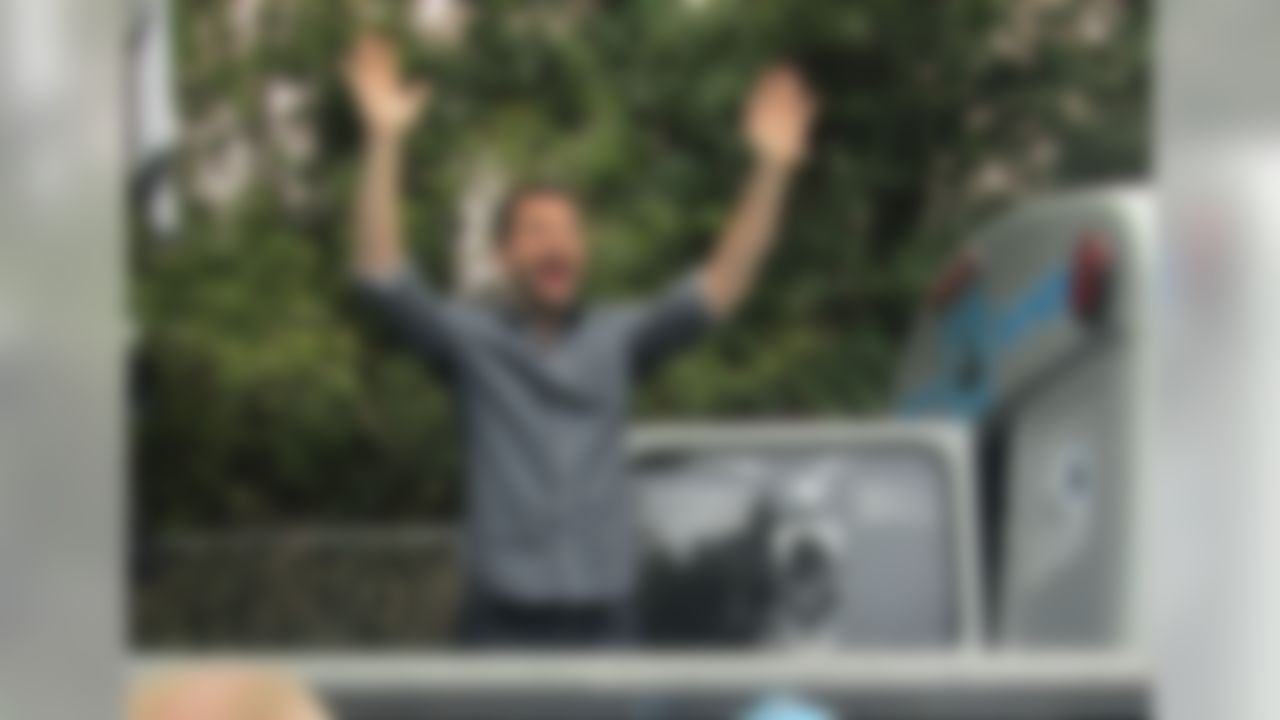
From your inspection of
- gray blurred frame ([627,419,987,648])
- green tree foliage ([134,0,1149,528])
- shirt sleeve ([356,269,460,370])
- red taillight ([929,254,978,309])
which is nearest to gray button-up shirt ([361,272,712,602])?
shirt sleeve ([356,269,460,370])

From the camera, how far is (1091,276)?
8.59 ft

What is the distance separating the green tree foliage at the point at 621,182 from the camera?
19.8ft

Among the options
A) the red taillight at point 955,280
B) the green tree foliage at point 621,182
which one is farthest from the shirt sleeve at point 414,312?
the green tree foliage at point 621,182

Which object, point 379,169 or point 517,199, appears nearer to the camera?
point 379,169

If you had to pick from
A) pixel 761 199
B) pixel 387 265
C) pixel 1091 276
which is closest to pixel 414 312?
pixel 387 265

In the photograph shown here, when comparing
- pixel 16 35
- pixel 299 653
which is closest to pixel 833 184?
pixel 299 653

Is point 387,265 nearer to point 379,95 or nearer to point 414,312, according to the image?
point 414,312

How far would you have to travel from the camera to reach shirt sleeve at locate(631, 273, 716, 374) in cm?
277

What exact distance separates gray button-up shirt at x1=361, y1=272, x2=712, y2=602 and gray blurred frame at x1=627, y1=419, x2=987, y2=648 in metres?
0.45

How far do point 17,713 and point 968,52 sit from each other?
596 centimetres

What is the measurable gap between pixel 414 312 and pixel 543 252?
0.19 m

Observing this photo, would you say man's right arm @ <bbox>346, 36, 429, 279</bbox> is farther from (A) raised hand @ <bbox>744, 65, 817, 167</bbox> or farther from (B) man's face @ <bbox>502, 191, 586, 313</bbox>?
(A) raised hand @ <bbox>744, 65, 817, 167</bbox>

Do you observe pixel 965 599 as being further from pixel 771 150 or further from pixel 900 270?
pixel 900 270

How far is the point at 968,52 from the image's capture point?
20.0 ft
